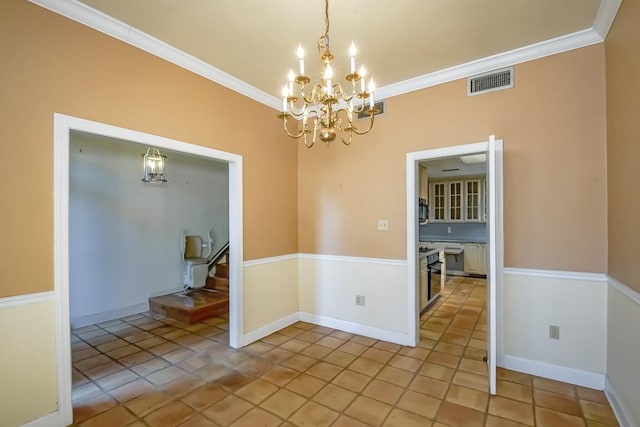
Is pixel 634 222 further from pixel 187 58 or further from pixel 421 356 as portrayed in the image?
pixel 187 58

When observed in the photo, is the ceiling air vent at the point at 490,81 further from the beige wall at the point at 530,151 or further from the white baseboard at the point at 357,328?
the white baseboard at the point at 357,328

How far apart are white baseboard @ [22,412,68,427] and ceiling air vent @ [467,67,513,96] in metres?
4.18

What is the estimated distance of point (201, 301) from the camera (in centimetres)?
439

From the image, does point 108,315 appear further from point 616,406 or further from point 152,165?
point 616,406

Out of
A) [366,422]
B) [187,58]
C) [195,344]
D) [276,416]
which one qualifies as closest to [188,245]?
[195,344]

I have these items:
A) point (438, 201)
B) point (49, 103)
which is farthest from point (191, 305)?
point (438, 201)

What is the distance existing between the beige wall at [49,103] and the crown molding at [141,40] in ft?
0.16

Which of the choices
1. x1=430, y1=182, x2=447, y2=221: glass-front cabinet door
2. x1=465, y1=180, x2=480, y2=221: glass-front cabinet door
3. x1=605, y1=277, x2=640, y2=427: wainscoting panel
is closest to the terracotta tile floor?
x1=605, y1=277, x2=640, y2=427: wainscoting panel

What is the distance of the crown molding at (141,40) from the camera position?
2021mm

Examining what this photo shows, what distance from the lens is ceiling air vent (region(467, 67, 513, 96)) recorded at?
2746 millimetres

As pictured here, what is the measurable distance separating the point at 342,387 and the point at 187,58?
3187mm

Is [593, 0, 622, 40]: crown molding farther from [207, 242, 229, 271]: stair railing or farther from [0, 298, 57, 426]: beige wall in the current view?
[207, 242, 229, 271]: stair railing

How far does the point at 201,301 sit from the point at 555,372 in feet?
13.7

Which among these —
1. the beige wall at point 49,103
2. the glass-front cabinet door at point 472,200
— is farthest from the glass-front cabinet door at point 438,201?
the beige wall at point 49,103
